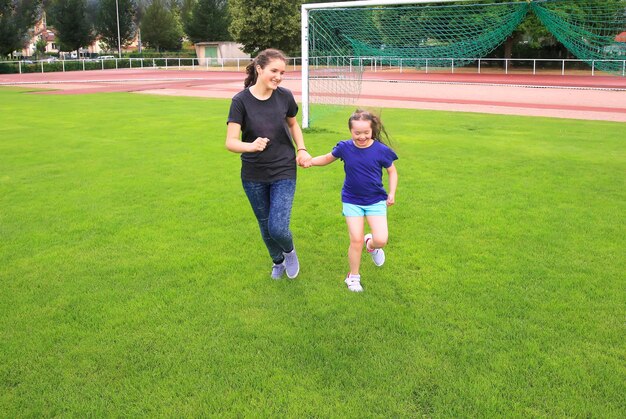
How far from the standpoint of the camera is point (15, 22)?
54.9m

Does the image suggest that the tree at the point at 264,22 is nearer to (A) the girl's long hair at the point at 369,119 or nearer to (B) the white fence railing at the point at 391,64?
(B) the white fence railing at the point at 391,64

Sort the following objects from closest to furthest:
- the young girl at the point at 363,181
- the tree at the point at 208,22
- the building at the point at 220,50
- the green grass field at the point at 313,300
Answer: the green grass field at the point at 313,300
the young girl at the point at 363,181
the building at the point at 220,50
the tree at the point at 208,22

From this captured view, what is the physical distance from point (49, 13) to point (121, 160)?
68434 millimetres

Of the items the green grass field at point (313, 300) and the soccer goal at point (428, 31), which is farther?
the soccer goal at point (428, 31)

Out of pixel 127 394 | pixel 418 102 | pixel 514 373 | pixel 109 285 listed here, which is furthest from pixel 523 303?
pixel 418 102

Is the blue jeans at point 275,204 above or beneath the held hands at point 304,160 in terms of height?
beneath

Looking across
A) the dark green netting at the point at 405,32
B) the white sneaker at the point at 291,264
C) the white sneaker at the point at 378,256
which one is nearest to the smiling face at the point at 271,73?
the white sneaker at the point at 291,264

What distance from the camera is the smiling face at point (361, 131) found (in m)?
4.29

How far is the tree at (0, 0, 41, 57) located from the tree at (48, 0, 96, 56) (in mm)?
6528

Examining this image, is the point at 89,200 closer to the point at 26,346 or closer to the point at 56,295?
the point at 56,295

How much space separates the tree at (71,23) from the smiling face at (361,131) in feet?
231

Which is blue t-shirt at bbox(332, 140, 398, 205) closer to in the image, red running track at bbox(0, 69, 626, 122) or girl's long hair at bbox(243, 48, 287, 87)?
girl's long hair at bbox(243, 48, 287, 87)

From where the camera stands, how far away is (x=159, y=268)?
5023 mm

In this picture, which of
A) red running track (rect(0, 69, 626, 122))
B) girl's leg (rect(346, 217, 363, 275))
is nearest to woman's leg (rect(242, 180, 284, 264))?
girl's leg (rect(346, 217, 363, 275))
